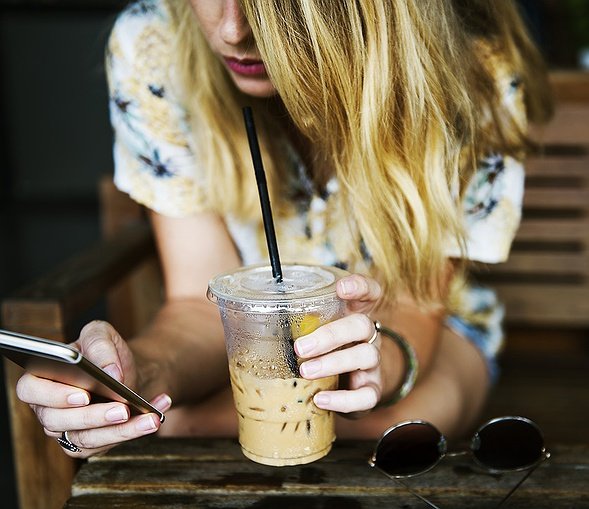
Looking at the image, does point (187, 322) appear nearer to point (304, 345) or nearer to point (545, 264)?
point (304, 345)

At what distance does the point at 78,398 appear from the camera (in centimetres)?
90

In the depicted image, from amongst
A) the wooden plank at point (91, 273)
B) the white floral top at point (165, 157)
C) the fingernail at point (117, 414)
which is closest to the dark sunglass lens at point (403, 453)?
the fingernail at point (117, 414)

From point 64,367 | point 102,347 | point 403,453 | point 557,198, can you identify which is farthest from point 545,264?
point 64,367

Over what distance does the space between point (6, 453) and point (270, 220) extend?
5.71ft

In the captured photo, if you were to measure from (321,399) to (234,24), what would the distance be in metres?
0.54

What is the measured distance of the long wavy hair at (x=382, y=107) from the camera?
1093 mm

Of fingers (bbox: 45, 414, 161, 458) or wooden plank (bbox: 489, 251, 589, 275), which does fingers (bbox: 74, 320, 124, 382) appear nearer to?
fingers (bbox: 45, 414, 161, 458)

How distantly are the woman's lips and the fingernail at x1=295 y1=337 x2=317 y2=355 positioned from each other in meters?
0.48

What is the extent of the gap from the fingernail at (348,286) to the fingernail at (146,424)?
27 centimetres

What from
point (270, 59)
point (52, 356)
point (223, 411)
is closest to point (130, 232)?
point (223, 411)

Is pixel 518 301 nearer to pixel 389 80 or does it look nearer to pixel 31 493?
pixel 389 80

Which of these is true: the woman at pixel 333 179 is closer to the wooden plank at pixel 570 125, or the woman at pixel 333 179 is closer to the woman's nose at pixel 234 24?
the woman's nose at pixel 234 24

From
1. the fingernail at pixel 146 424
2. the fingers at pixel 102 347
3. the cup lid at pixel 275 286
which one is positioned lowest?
the fingernail at pixel 146 424

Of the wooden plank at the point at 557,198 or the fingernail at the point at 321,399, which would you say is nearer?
the fingernail at the point at 321,399
